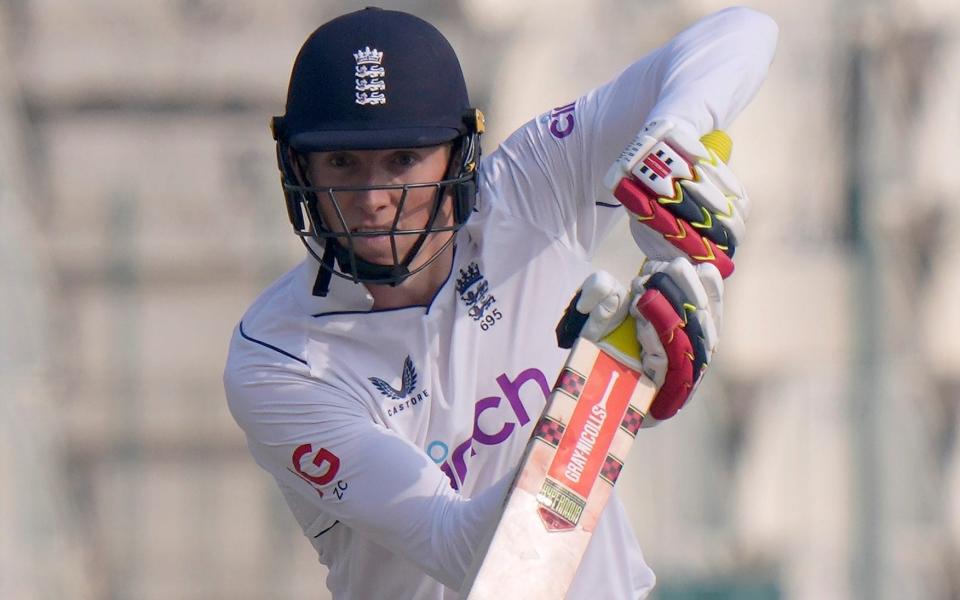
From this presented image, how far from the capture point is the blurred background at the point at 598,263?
415cm

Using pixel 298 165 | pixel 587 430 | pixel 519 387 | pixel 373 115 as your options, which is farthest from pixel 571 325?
pixel 298 165

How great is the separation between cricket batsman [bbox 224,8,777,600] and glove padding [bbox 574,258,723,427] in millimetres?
89

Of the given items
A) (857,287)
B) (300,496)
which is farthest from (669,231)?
(857,287)

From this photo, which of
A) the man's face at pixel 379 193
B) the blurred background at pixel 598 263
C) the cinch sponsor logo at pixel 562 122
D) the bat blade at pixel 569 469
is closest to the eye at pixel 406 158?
the man's face at pixel 379 193

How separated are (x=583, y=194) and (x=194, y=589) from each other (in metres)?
2.39

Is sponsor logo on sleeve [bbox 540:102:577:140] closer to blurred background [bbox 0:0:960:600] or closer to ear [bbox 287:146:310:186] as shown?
ear [bbox 287:146:310:186]

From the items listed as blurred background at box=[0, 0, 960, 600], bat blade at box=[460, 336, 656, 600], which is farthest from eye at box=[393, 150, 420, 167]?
blurred background at box=[0, 0, 960, 600]

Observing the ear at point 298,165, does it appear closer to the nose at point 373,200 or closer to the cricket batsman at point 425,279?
the cricket batsman at point 425,279

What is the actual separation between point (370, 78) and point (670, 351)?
60 centimetres

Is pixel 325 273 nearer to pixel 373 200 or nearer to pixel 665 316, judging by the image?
pixel 373 200

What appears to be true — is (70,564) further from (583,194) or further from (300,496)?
(583,194)

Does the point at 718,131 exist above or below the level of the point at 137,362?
above

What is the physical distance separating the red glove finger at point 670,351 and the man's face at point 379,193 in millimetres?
427

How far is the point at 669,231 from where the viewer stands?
6.39 feet
